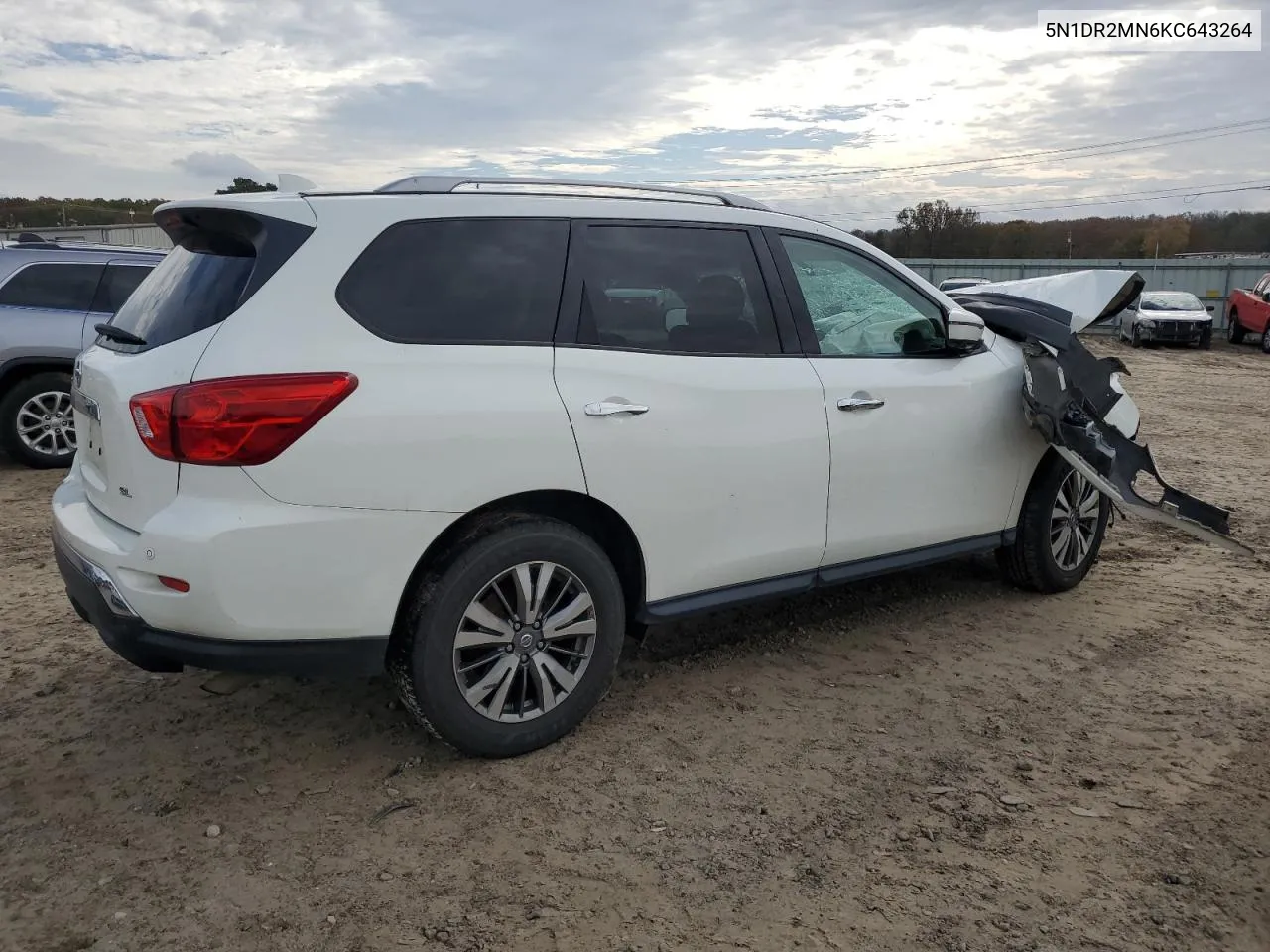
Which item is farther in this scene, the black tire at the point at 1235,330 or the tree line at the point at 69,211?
the tree line at the point at 69,211

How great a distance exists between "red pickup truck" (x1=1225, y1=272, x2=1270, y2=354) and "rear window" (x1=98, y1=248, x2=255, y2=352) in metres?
25.0

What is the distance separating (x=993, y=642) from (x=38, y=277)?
25.3 ft

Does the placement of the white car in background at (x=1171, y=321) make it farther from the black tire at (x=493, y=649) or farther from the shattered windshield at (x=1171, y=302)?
the black tire at (x=493, y=649)

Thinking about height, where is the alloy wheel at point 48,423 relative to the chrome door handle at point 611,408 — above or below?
below

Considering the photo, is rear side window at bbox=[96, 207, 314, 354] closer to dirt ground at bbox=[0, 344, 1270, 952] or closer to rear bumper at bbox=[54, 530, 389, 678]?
rear bumper at bbox=[54, 530, 389, 678]

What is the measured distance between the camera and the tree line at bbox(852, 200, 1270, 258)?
47812 mm

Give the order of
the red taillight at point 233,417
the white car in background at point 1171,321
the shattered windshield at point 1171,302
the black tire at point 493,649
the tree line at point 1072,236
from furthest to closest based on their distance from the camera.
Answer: the tree line at point 1072,236 → the shattered windshield at point 1171,302 → the white car in background at point 1171,321 → the black tire at point 493,649 → the red taillight at point 233,417

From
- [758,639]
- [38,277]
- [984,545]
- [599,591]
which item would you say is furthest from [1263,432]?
[38,277]

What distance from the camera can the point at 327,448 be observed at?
9.39ft

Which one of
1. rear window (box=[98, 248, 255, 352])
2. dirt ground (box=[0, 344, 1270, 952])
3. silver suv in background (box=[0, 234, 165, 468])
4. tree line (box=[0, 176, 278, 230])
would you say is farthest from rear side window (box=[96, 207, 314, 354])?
tree line (box=[0, 176, 278, 230])

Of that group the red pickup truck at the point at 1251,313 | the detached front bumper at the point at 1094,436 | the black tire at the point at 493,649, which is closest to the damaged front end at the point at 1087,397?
the detached front bumper at the point at 1094,436

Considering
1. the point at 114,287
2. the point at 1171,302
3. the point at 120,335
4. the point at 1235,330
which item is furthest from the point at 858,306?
the point at 1235,330

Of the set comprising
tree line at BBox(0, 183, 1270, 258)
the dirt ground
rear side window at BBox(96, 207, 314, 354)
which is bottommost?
the dirt ground

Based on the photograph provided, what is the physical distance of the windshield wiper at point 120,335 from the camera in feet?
10.4
